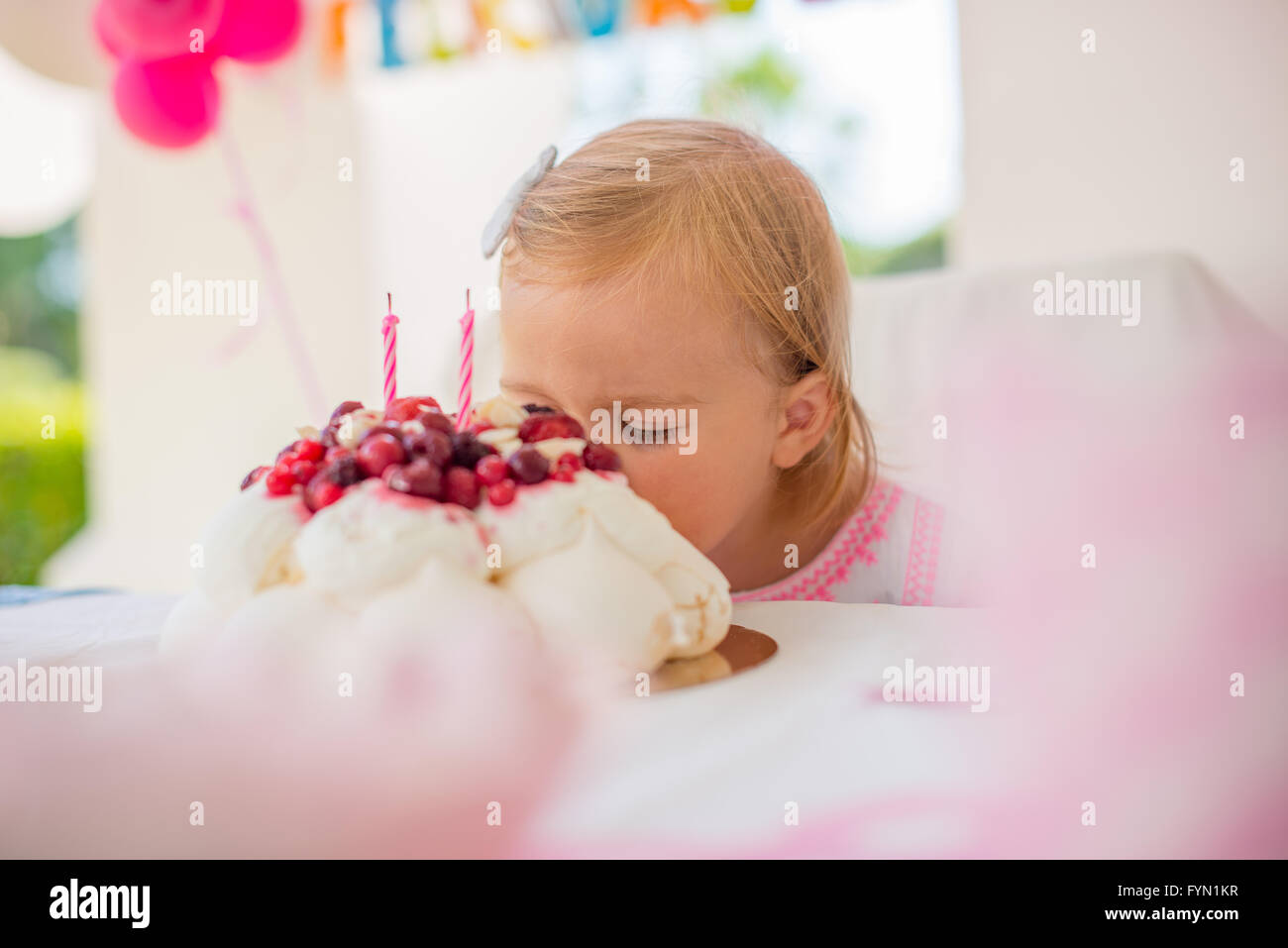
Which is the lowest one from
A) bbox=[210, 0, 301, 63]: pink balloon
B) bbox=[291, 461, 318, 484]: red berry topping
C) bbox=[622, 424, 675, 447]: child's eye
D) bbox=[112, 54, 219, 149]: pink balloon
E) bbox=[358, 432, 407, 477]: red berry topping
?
bbox=[291, 461, 318, 484]: red berry topping

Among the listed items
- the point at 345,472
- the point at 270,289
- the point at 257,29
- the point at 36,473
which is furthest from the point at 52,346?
the point at 345,472

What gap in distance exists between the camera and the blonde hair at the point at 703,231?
0.91 metres

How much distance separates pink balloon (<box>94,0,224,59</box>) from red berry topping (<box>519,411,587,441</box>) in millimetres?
1229

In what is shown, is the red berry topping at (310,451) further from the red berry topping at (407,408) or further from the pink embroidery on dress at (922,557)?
the pink embroidery on dress at (922,557)

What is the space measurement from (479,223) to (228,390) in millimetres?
927

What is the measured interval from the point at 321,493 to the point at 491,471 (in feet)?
0.36

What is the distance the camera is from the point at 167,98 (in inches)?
68.4

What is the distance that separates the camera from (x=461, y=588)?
1.91 feet

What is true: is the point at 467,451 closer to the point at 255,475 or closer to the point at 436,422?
the point at 436,422

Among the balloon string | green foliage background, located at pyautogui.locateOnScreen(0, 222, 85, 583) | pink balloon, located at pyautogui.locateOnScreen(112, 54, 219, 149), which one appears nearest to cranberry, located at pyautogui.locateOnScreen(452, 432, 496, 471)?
pink balloon, located at pyautogui.locateOnScreen(112, 54, 219, 149)

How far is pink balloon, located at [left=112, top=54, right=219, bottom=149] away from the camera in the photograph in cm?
169

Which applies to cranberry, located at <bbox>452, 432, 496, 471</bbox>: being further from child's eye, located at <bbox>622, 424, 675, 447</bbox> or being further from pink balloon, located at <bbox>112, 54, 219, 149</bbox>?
pink balloon, located at <bbox>112, 54, 219, 149</bbox>

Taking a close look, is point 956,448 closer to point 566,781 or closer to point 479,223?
point 566,781
